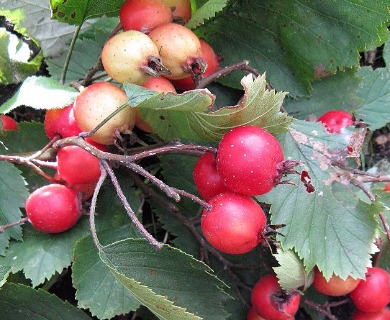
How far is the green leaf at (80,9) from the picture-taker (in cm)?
140

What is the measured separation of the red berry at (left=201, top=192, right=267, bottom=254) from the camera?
114 centimetres

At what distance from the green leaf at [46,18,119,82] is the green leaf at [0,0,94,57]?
4 cm

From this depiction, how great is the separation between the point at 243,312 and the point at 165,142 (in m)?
0.65

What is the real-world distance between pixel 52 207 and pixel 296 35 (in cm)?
89

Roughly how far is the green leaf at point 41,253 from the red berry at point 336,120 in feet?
2.59

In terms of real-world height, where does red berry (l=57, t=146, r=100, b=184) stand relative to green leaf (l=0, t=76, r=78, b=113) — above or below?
below

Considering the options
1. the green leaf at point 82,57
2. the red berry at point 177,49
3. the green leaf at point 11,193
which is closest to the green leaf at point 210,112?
the red berry at point 177,49

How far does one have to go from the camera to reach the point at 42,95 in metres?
1.37

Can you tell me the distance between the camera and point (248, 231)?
45.4 inches

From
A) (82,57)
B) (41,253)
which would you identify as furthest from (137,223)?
(82,57)

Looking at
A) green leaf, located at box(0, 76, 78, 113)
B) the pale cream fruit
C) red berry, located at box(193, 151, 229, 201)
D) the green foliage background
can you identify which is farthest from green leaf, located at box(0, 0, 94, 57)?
red berry, located at box(193, 151, 229, 201)

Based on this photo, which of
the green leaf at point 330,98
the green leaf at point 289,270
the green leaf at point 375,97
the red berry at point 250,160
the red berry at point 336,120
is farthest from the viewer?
the green leaf at point 375,97

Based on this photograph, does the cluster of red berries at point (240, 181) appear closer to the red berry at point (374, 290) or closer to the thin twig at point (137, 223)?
the thin twig at point (137, 223)

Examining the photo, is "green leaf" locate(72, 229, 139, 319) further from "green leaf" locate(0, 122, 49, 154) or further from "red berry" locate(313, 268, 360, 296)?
"red berry" locate(313, 268, 360, 296)
